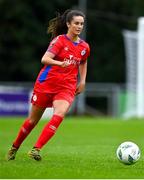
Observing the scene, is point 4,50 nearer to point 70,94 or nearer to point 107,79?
point 107,79

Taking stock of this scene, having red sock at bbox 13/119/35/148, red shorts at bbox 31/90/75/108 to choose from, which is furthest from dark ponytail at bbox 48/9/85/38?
red sock at bbox 13/119/35/148

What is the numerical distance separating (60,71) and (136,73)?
25993mm

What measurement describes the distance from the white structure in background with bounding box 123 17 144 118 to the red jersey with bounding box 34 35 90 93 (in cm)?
2275

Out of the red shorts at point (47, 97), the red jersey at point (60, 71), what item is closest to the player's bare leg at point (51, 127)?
the red shorts at point (47, 97)

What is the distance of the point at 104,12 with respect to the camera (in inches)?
2405

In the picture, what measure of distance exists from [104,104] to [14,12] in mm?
11259

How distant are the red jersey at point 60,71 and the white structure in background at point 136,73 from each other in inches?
896

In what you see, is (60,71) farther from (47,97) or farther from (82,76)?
(82,76)

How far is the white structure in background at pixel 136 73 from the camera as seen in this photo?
34594mm

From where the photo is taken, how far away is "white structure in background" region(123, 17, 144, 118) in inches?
1362

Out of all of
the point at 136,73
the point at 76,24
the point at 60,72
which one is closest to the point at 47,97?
the point at 60,72

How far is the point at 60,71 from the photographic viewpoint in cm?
1173

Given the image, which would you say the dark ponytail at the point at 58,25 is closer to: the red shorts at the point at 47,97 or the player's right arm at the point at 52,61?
the player's right arm at the point at 52,61

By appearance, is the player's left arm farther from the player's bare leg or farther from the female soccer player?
the player's bare leg
